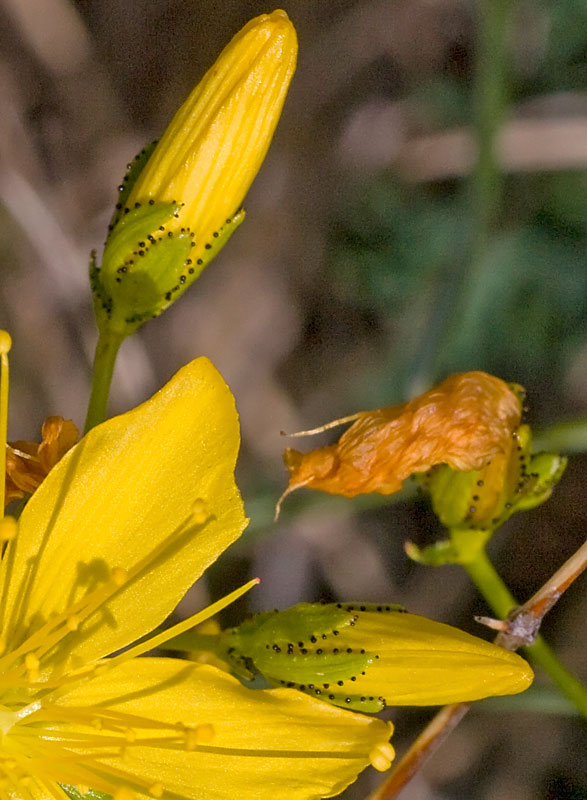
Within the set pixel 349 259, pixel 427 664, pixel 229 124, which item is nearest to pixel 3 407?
pixel 229 124

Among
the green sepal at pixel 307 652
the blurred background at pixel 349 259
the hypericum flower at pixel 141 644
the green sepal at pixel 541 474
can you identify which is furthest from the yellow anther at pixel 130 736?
the blurred background at pixel 349 259

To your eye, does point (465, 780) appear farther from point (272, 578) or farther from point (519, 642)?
point (519, 642)

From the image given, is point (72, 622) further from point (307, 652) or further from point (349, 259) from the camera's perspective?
point (349, 259)

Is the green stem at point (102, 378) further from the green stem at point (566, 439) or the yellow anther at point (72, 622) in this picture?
the green stem at point (566, 439)

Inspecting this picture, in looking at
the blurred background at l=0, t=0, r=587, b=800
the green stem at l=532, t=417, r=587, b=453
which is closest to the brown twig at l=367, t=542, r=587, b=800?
the green stem at l=532, t=417, r=587, b=453

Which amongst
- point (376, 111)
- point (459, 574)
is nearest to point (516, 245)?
point (376, 111)

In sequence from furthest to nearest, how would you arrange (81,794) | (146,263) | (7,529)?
(146,263) < (81,794) < (7,529)
